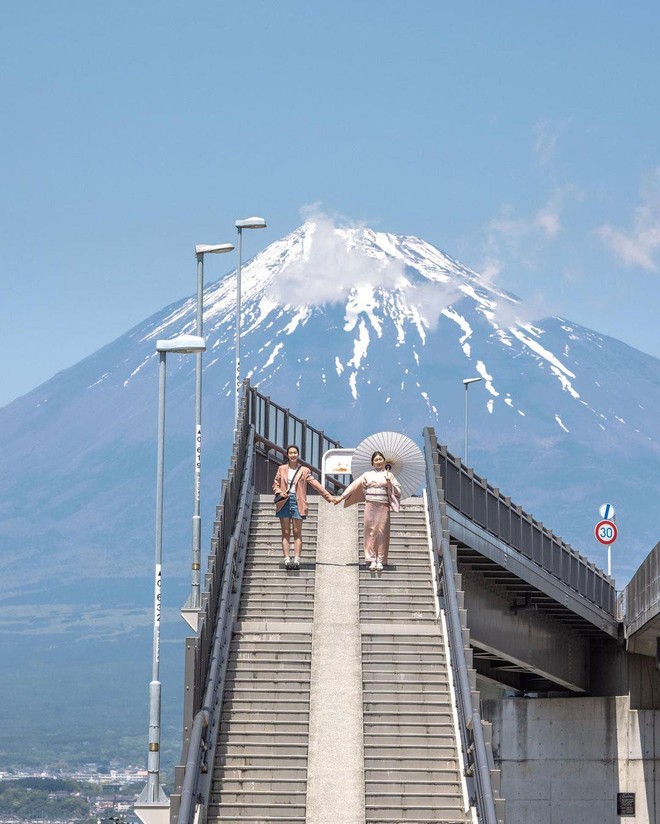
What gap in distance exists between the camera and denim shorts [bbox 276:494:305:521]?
→ 31.0 metres

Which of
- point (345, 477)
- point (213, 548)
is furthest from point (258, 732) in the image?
point (345, 477)

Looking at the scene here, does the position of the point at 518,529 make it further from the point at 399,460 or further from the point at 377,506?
the point at 377,506

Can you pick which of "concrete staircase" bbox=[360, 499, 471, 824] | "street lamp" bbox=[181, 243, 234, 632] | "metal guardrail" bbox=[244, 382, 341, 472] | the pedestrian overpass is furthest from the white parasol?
"metal guardrail" bbox=[244, 382, 341, 472]

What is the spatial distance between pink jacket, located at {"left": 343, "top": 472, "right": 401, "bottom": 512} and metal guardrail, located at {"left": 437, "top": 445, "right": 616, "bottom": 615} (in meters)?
6.94

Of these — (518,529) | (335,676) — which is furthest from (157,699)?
(518,529)

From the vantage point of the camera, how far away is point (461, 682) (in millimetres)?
26391

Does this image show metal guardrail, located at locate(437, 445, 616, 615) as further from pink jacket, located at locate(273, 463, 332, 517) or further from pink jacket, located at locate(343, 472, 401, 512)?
pink jacket, located at locate(273, 463, 332, 517)

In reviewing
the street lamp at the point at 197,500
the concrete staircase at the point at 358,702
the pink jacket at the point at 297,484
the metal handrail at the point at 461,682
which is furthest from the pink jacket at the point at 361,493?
the street lamp at the point at 197,500

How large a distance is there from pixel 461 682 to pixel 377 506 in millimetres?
5375

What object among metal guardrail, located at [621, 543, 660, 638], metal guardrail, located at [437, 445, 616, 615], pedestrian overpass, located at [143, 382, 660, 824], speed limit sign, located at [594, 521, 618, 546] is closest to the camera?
pedestrian overpass, located at [143, 382, 660, 824]

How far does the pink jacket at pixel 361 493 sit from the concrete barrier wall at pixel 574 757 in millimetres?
24477

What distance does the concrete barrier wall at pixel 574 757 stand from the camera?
55.2m

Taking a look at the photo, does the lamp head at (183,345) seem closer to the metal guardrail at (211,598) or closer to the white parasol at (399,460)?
the metal guardrail at (211,598)

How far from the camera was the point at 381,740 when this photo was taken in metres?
26.1
